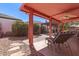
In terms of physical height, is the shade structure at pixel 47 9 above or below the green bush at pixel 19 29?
above

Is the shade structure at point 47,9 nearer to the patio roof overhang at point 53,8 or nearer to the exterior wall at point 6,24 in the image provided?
the patio roof overhang at point 53,8

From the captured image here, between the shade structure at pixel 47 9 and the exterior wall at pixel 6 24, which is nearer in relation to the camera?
the shade structure at pixel 47 9

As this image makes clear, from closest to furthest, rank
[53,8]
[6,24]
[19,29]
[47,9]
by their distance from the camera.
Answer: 1. [53,8]
2. [47,9]
3. [6,24]
4. [19,29]

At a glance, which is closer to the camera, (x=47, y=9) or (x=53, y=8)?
(x=53, y=8)

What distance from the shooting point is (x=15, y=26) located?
19.0 meters

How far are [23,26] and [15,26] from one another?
100 centimetres

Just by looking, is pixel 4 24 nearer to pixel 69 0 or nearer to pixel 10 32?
pixel 10 32

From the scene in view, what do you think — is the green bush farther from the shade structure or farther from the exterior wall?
the shade structure

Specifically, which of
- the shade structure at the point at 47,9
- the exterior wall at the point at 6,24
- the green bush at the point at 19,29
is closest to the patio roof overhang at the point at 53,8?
the shade structure at the point at 47,9

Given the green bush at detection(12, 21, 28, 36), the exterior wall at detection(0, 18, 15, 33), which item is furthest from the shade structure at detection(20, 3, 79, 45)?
the exterior wall at detection(0, 18, 15, 33)

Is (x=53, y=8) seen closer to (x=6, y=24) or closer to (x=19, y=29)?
(x=19, y=29)

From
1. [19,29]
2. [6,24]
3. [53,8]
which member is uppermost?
[53,8]

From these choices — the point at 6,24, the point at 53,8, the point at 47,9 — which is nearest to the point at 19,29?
the point at 6,24

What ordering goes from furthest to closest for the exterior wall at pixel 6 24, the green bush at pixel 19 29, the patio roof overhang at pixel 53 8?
the green bush at pixel 19 29, the exterior wall at pixel 6 24, the patio roof overhang at pixel 53 8
